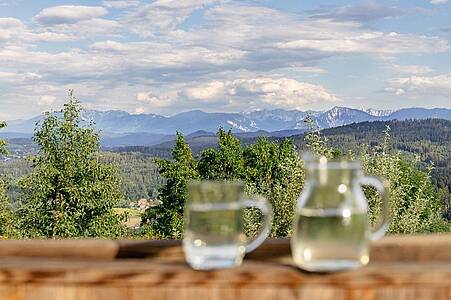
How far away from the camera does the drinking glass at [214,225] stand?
189cm

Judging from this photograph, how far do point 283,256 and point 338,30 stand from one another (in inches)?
5502

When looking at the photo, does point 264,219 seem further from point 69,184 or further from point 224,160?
point 224,160

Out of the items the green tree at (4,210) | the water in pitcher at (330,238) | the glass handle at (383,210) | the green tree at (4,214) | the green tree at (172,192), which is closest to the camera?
the water in pitcher at (330,238)

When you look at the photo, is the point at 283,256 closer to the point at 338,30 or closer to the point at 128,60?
the point at 338,30

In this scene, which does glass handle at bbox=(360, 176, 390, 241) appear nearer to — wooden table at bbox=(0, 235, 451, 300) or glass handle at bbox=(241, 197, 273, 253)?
wooden table at bbox=(0, 235, 451, 300)

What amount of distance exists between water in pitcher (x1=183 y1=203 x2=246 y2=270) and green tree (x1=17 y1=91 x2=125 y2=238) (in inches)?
1006

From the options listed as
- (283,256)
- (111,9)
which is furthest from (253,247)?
(111,9)

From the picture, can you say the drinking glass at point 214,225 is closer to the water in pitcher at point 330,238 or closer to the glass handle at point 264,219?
the glass handle at point 264,219

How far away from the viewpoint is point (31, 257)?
88.0 inches

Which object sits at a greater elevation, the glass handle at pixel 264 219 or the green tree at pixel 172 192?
the glass handle at pixel 264 219

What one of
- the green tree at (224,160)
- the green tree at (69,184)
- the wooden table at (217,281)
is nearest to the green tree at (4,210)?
the green tree at (69,184)

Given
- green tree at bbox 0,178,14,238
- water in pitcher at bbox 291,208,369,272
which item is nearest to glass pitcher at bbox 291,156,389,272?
water in pitcher at bbox 291,208,369,272

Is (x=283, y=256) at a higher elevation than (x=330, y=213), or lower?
lower

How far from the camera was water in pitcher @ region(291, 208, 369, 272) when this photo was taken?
183 centimetres
